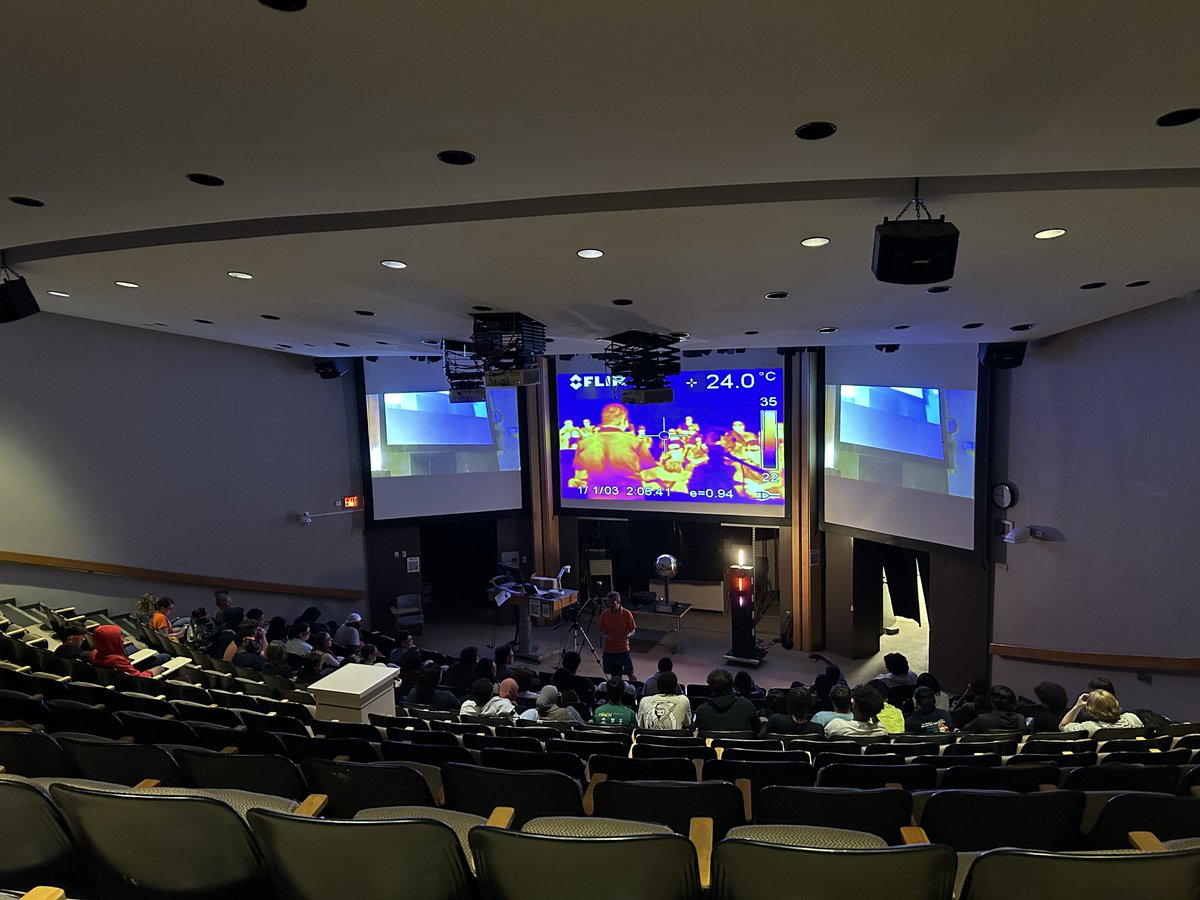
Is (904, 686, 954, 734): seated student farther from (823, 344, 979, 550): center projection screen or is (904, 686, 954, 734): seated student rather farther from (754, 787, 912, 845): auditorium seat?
(823, 344, 979, 550): center projection screen

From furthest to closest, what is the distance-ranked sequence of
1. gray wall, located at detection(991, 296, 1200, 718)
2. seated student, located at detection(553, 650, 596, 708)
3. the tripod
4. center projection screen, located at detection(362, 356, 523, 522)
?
center projection screen, located at detection(362, 356, 523, 522) < the tripod < seated student, located at detection(553, 650, 596, 708) < gray wall, located at detection(991, 296, 1200, 718)

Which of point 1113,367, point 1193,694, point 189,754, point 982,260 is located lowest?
point 1193,694

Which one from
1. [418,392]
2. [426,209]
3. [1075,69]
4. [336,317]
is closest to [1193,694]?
[1075,69]

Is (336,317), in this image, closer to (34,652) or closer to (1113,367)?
(34,652)

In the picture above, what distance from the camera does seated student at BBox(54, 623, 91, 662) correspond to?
244 inches

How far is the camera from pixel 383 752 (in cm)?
402

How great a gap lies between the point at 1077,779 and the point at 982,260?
3347 millimetres

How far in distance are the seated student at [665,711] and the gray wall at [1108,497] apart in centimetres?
528

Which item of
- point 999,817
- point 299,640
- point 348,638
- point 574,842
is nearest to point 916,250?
point 999,817

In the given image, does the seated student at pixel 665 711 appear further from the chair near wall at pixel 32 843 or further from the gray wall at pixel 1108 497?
the gray wall at pixel 1108 497

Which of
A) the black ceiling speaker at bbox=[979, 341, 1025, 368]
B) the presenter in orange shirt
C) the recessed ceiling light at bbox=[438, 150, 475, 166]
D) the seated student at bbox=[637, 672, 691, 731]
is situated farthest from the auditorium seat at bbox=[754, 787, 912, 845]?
the black ceiling speaker at bbox=[979, 341, 1025, 368]

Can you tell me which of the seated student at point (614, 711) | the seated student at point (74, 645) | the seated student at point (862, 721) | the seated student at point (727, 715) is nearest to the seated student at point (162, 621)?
the seated student at point (74, 645)

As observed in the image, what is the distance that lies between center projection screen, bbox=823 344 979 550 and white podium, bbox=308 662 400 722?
8.33m

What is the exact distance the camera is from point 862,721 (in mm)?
5535
